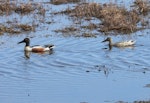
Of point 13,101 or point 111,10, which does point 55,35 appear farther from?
point 13,101

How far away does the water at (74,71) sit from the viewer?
13.0 m

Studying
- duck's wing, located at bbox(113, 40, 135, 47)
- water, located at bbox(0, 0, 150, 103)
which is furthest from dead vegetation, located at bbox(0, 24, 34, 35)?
duck's wing, located at bbox(113, 40, 135, 47)

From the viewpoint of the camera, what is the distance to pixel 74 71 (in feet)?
51.5

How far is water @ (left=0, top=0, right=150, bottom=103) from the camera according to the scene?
42.7ft

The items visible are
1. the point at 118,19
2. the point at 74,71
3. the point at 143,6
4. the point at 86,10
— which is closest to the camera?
the point at 74,71

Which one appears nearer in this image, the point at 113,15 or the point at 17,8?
the point at 113,15

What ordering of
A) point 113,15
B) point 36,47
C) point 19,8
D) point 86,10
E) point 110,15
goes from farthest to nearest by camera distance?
1. point 19,8
2. point 86,10
3. point 110,15
4. point 113,15
5. point 36,47

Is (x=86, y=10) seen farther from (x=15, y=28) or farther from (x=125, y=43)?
(x=125, y=43)

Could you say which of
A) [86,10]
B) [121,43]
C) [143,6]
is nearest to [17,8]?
[86,10]

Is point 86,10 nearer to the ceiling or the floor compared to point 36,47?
nearer to the ceiling

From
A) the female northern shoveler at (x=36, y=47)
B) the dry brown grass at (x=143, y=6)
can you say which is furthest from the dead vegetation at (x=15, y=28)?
the dry brown grass at (x=143, y=6)

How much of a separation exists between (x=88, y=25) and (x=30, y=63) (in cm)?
567

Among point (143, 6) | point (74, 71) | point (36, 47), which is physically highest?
point (143, 6)

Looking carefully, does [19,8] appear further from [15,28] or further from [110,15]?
[110,15]
